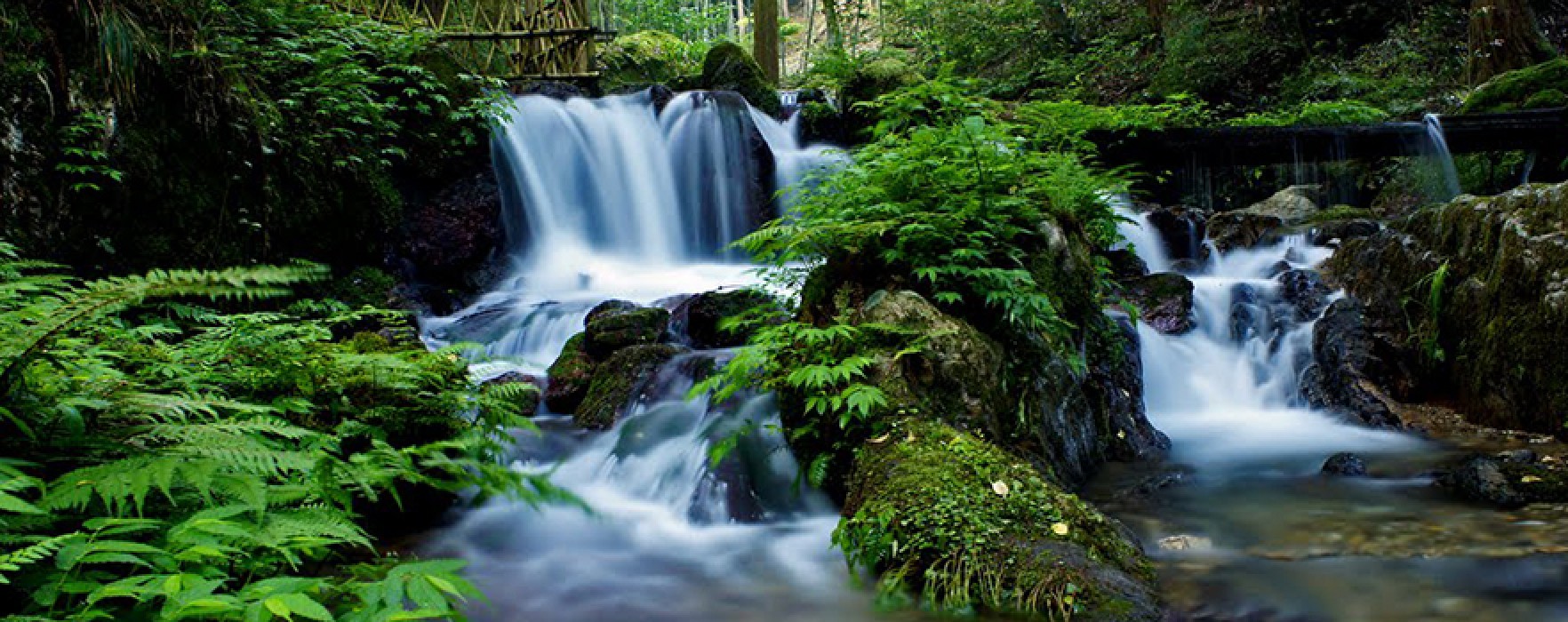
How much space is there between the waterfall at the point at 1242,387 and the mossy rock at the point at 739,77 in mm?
8728

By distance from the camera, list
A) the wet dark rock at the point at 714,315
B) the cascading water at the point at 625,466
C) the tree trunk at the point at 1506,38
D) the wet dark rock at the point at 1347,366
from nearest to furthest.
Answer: the cascading water at the point at 625,466, the wet dark rock at the point at 1347,366, the wet dark rock at the point at 714,315, the tree trunk at the point at 1506,38

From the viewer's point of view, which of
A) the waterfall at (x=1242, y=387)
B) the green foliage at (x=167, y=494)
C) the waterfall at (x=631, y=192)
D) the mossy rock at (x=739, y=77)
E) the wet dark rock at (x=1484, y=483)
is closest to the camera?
the green foliage at (x=167, y=494)

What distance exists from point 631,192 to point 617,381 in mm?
6391

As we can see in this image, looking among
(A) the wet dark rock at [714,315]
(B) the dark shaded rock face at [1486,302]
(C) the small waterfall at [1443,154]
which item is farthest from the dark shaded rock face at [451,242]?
(C) the small waterfall at [1443,154]

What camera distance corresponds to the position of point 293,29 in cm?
923

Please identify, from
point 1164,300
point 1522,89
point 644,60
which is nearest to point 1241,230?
point 1164,300

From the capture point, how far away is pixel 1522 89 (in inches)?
454

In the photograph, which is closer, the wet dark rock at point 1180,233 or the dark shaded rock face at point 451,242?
the dark shaded rock face at point 451,242

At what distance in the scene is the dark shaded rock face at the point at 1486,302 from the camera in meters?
5.56

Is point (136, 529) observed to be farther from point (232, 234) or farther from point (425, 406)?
point (232, 234)

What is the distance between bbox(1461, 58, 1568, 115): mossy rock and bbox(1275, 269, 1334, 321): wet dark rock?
579 cm

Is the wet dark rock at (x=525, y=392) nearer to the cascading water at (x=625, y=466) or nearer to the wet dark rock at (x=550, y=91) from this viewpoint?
the cascading water at (x=625, y=466)

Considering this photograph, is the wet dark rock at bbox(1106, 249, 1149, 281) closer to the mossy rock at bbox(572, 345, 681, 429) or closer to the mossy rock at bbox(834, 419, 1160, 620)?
the mossy rock at bbox(572, 345, 681, 429)

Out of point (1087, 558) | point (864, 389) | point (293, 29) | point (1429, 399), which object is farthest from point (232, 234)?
point (1429, 399)
